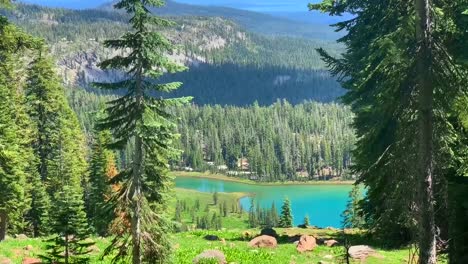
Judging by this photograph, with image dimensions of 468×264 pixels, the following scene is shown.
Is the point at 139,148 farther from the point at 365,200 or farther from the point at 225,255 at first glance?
the point at 365,200

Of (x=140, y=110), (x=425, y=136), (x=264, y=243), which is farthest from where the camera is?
(x=264, y=243)

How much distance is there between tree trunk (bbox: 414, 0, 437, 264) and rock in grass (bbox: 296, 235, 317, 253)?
1544cm

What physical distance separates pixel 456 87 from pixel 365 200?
61.5ft

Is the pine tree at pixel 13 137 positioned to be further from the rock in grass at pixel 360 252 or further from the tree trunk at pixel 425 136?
the tree trunk at pixel 425 136

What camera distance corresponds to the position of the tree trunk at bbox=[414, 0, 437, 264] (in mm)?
10766

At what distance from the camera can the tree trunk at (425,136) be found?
10.8 metres

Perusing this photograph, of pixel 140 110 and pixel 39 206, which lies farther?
pixel 39 206

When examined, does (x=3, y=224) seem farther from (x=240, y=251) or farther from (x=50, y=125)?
(x=240, y=251)

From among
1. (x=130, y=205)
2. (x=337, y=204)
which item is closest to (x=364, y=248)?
(x=130, y=205)

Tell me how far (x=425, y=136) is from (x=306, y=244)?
1652 centimetres

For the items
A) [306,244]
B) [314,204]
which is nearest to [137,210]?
[306,244]

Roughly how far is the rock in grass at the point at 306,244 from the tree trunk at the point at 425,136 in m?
15.4

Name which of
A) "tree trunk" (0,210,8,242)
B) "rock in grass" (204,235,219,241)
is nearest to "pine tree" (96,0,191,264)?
"rock in grass" (204,235,219,241)

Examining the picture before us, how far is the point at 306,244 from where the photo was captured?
26422 millimetres
